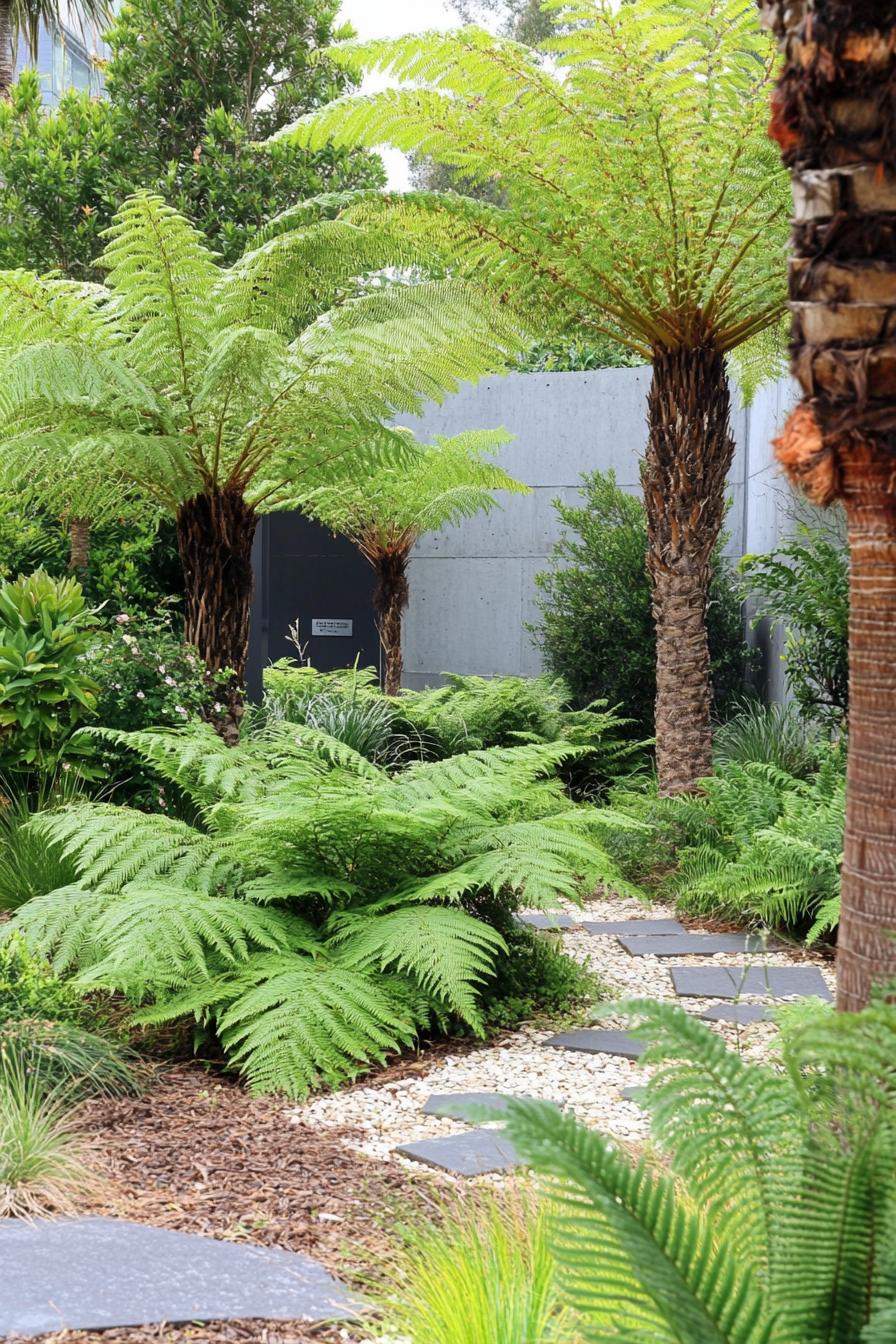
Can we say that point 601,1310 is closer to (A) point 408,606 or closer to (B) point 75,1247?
(B) point 75,1247

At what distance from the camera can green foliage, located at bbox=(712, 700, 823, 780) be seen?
7145mm

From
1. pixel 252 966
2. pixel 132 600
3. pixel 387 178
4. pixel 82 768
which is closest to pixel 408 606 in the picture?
pixel 132 600

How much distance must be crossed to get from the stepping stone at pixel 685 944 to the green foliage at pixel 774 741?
218cm

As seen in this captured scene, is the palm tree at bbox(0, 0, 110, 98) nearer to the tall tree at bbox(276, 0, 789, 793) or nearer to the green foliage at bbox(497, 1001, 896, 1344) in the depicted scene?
the tall tree at bbox(276, 0, 789, 793)

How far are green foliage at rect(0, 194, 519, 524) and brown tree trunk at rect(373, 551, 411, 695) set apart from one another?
408cm

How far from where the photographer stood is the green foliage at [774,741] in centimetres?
714

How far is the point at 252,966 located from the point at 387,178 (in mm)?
8629

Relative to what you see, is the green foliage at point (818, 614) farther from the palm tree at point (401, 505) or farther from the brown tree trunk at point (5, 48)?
the brown tree trunk at point (5, 48)

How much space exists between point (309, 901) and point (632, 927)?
1703 millimetres

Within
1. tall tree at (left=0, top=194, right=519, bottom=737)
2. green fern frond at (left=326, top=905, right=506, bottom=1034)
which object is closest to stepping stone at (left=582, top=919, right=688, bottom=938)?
green fern frond at (left=326, top=905, right=506, bottom=1034)

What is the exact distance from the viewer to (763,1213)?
1475 mm

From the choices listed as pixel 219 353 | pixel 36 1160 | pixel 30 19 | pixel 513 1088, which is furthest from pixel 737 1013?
pixel 30 19

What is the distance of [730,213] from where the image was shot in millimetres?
5367

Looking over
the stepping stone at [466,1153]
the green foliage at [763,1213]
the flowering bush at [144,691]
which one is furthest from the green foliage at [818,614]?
the green foliage at [763,1213]
